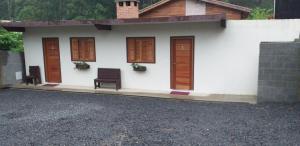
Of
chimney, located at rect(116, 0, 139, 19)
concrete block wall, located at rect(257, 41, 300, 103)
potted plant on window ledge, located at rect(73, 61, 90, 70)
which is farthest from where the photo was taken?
potted plant on window ledge, located at rect(73, 61, 90, 70)

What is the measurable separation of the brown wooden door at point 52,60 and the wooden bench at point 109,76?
177 cm

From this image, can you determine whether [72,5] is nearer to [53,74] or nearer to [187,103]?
[53,74]

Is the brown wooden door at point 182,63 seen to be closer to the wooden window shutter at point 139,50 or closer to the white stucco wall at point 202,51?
the white stucco wall at point 202,51

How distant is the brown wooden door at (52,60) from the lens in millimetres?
9484

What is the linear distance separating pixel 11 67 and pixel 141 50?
4.86 meters

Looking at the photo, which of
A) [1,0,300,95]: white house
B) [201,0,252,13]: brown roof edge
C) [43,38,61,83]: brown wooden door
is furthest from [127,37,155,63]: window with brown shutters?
[201,0,252,13]: brown roof edge

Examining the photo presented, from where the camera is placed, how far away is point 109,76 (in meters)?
8.78

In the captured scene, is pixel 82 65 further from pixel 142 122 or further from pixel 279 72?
pixel 279 72

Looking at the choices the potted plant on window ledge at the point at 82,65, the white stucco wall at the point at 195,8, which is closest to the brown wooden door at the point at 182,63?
the potted plant on window ledge at the point at 82,65

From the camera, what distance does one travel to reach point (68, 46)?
9.24 metres

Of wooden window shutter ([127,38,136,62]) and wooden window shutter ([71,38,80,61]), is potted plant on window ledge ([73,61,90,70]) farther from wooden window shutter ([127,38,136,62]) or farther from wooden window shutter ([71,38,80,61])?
wooden window shutter ([127,38,136,62])

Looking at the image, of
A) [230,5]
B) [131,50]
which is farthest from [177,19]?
[230,5]

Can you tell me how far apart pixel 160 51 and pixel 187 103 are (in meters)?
2.00

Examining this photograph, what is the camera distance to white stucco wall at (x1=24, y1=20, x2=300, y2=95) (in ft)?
23.3
